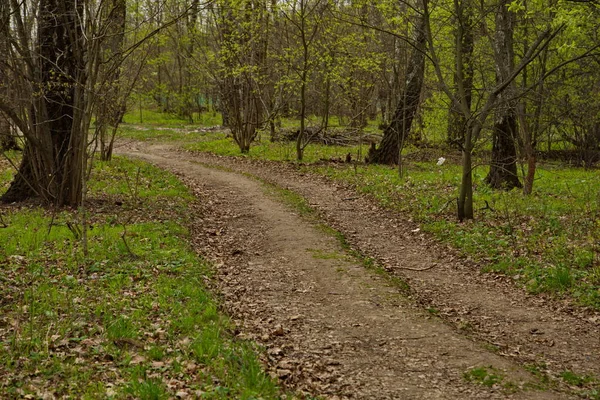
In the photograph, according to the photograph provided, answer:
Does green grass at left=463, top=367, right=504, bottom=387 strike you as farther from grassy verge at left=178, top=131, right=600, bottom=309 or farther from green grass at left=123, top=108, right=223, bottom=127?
green grass at left=123, top=108, right=223, bottom=127

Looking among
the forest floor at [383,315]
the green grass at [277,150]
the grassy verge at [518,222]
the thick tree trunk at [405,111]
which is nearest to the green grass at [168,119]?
the green grass at [277,150]

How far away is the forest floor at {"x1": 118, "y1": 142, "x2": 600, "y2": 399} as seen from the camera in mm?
5605

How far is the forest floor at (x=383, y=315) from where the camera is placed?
561cm

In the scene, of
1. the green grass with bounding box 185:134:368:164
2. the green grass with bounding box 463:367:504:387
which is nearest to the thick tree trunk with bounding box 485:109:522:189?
the green grass with bounding box 185:134:368:164

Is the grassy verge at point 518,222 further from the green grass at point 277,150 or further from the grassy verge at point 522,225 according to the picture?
A: the green grass at point 277,150

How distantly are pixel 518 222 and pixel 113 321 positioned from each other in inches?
304

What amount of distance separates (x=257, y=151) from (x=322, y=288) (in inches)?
571

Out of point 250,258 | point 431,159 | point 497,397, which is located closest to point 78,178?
point 250,258

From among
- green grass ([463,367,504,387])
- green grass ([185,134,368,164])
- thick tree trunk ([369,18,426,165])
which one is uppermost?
thick tree trunk ([369,18,426,165])

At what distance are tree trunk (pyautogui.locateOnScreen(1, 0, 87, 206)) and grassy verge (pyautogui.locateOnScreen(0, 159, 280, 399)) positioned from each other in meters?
1.33

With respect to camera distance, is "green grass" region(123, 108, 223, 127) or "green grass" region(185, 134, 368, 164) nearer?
"green grass" region(185, 134, 368, 164)

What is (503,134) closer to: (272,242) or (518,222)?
(518,222)

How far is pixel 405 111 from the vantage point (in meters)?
18.4

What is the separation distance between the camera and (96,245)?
945 centimetres
